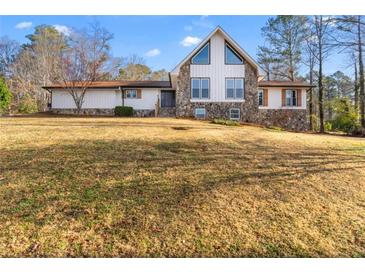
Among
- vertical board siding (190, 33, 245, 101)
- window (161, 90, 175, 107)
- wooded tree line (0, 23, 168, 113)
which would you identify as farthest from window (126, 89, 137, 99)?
vertical board siding (190, 33, 245, 101)

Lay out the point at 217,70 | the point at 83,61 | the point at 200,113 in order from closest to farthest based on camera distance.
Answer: the point at 217,70 < the point at 200,113 < the point at 83,61

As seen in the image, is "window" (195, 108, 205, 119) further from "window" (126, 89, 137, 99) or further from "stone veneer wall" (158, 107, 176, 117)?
"window" (126, 89, 137, 99)

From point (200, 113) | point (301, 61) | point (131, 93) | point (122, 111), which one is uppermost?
point (301, 61)

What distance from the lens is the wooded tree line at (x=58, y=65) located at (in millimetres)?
23969

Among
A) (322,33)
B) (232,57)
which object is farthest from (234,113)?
(322,33)

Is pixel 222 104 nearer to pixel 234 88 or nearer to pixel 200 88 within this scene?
pixel 234 88

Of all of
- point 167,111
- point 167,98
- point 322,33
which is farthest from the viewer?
point 167,98

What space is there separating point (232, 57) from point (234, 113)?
13.6ft

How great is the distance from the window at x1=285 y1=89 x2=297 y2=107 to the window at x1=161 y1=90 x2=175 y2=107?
970 cm

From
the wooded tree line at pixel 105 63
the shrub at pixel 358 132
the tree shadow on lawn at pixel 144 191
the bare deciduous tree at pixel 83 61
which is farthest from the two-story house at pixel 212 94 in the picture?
the tree shadow on lawn at pixel 144 191

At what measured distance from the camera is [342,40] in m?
11.3

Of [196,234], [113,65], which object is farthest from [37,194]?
[113,65]

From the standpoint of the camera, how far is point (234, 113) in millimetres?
22266

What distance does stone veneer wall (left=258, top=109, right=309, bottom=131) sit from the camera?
24.4 meters
